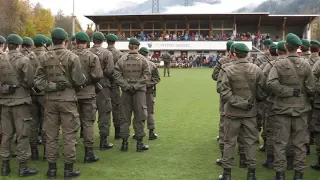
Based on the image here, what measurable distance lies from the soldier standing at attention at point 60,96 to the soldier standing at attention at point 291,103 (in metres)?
3.09

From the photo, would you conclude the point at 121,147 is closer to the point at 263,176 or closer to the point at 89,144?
the point at 89,144

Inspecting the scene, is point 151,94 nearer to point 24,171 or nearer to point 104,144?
point 104,144

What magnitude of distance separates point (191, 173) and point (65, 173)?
2038 mm

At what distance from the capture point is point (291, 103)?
5562 mm

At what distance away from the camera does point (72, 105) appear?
582 centimetres

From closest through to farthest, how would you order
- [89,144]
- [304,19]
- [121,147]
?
1. [89,144]
2. [121,147]
3. [304,19]

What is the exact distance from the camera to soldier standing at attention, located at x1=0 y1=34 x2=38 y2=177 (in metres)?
5.94

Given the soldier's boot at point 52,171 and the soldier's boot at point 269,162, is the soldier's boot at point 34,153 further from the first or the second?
the soldier's boot at point 269,162

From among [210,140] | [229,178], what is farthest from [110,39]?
[229,178]

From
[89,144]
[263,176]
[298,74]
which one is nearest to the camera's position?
[298,74]

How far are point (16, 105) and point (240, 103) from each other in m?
3.57

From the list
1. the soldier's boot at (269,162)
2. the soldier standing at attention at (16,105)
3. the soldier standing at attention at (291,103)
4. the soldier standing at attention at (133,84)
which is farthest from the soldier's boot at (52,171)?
the soldier's boot at (269,162)

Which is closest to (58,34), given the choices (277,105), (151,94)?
(151,94)

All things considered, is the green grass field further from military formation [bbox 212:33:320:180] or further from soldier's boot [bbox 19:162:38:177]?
military formation [bbox 212:33:320:180]
